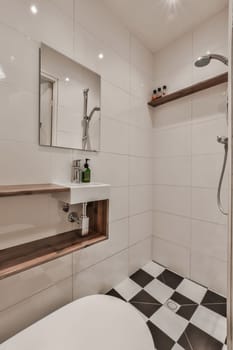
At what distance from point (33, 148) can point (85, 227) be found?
0.60 meters

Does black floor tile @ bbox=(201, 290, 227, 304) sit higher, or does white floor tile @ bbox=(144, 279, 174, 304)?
white floor tile @ bbox=(144, 279, 174, 304)

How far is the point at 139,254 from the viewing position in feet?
5.69

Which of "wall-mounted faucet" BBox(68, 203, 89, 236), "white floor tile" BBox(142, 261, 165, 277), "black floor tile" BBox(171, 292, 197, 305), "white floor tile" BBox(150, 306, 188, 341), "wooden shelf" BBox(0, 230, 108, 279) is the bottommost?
"white floor tile" BBox(150, 306, 188, 341)

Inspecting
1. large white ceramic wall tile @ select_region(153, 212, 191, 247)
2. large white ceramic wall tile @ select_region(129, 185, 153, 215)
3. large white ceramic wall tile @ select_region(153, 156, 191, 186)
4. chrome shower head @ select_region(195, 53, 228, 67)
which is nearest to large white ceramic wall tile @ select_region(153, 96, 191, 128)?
large white ceramic wall tile @ select_region(153, 156, 191, 186)

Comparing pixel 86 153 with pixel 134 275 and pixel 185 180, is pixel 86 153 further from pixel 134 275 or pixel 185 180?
pixel 134 275

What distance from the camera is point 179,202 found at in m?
1.66

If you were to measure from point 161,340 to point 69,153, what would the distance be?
1301 mm

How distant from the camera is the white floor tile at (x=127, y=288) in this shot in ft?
4.52

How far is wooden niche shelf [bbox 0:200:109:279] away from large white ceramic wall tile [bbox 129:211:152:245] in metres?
0.50

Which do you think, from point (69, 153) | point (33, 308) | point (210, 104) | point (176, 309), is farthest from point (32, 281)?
point (210, 104)

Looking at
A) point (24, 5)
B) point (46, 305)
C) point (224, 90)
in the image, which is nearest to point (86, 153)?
point (24, 5)

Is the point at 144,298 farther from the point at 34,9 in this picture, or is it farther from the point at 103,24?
the point at 103,24

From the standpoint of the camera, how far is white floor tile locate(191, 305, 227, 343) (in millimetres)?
1057

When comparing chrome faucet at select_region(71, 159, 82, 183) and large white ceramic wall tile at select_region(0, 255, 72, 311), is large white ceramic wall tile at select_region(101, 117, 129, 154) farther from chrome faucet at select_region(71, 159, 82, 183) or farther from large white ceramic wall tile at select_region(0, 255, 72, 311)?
large white ceramic wall tile at select_region(0, 255, 72, 311)
